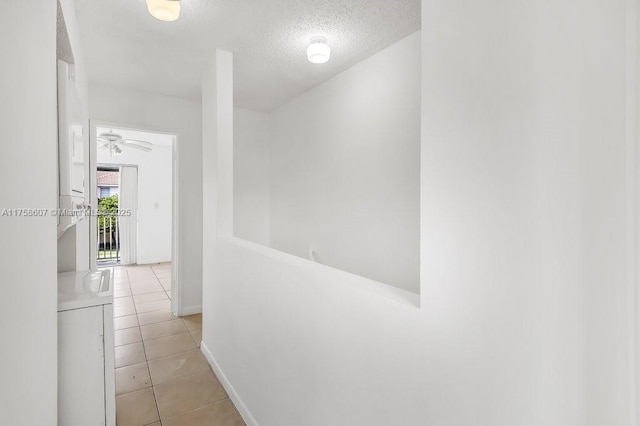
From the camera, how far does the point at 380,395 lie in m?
1.03

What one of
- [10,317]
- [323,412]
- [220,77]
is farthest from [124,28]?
[323,412]

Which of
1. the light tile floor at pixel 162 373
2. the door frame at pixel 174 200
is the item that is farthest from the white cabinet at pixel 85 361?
the door frame at pixel 174 200

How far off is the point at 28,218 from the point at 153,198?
654 centimetres

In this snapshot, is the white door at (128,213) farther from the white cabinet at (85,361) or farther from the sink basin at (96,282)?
the white cabinet at (85,361)

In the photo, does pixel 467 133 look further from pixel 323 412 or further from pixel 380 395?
pixel 323 412

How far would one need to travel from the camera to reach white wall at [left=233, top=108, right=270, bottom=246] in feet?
13.0

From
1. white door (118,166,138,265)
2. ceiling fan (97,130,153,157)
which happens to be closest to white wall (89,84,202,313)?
ceiling fan (97,130,153,157)

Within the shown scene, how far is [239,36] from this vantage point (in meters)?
2.30

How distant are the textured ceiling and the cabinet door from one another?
1.80m

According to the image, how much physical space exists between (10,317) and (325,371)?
994 millimetres

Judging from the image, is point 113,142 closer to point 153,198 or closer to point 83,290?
point 153,198

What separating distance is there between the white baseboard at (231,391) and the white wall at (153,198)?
4619 millimetres

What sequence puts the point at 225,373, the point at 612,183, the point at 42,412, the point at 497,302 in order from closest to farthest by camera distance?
the point at 612,183, the point at 497,302, the point at 42,412, the point at 225,373

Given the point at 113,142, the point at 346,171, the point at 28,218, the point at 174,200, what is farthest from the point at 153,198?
the point at 28,218
